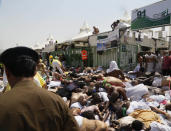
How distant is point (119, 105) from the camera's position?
4445 millimetres

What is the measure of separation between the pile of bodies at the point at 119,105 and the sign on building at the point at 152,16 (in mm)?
3120

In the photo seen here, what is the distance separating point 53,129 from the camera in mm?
1063

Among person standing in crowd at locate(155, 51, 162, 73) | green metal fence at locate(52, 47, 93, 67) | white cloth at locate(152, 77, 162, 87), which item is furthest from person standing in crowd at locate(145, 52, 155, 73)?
green metal fence at locate(52, 47, 93, 67)

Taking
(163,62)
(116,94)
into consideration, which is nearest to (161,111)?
(116,94)

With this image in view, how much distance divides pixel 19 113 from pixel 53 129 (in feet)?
0.79

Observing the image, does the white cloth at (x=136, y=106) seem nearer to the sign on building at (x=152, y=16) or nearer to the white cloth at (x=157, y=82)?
the white cloth at (x=157, y=82)

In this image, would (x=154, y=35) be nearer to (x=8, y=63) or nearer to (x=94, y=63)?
(x=94, y=63)

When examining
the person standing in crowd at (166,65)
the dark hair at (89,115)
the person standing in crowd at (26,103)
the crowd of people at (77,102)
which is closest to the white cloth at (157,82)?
the crowd of people at (77,102)

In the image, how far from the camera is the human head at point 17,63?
111 centimetres

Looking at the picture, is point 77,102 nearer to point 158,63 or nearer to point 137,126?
point 137,126

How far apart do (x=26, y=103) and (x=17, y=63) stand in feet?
0.93

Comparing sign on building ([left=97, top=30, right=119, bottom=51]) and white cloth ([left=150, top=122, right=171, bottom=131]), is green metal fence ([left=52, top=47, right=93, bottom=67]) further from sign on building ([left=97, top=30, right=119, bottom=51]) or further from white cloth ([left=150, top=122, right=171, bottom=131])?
white cloth ([left=150, top=122, right=171, bottom=131])

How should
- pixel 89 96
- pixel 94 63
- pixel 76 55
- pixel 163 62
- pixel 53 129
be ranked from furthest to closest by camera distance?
pixel 76 55, pixel 94 63, pixel 163 62, pixel 89 96, pixel 53 129

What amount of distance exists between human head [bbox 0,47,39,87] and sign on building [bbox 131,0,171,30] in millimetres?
8096
